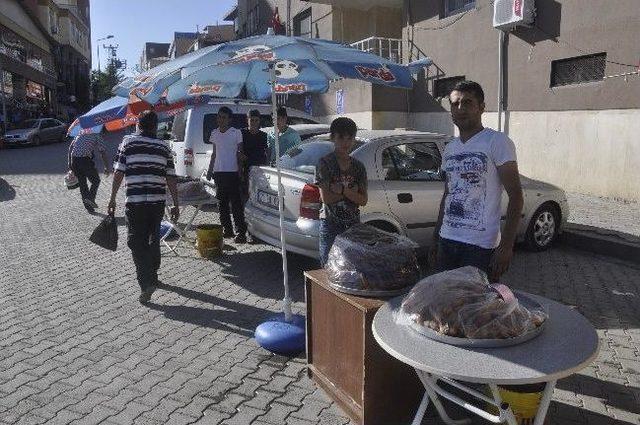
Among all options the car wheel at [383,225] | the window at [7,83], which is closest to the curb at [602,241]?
the car wheel at [383,225]

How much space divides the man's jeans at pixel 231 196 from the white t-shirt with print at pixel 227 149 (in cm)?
10

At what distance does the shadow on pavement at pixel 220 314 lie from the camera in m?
4.88

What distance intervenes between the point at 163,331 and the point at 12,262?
3357 millimetres

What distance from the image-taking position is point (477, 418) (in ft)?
10.8

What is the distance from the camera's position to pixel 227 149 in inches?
295

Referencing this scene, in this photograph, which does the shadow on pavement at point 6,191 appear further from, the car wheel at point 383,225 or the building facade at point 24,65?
the building facade at point 24,65

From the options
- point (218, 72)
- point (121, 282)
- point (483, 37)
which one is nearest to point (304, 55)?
point (218, 72)

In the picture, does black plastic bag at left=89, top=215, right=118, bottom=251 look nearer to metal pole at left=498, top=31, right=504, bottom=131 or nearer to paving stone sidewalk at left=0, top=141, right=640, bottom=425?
paving stone sidewalk at left=0, top=141, right=640, bottom=425

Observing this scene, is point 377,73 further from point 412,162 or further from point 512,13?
point 512,13

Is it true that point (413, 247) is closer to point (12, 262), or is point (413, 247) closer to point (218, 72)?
point (218, 72)

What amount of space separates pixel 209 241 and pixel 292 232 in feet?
5.28

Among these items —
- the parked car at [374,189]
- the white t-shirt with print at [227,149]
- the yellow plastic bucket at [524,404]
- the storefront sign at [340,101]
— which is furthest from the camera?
the storefront sign at [340,101]

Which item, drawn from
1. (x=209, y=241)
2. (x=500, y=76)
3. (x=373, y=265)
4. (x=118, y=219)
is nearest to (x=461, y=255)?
(x=373, y=265)

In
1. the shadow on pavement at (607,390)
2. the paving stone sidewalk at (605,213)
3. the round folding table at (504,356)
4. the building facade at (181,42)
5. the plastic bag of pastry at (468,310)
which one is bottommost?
the shadow on pavement at (607,390)
